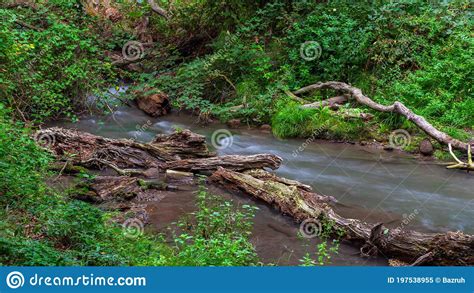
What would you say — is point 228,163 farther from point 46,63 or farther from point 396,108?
point 46,63

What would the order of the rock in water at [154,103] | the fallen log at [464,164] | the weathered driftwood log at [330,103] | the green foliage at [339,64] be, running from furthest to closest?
the rock in water at [154,103] < the weathered driftwood log at [330,103] < the green foliage at [339,64] < the fallen log at [464,164]

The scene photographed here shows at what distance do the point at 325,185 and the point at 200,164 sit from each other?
2.25 m

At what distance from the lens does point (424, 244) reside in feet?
22.5

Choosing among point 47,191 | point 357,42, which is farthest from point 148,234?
point 357,42

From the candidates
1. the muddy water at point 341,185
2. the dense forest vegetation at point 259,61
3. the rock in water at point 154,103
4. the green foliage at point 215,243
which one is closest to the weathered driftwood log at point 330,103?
the dense forest vegetation at point 259,61

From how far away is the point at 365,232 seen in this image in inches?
288

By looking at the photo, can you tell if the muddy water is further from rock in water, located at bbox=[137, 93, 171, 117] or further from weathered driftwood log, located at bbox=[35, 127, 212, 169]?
weathered driftwood log, located at bbox=[35, 127, 212, 169]

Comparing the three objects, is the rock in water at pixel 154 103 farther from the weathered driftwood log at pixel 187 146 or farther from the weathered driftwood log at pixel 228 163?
the weathered driftwood log at pixel 228 163

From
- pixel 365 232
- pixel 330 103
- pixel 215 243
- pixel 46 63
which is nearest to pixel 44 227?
pixel 215 243

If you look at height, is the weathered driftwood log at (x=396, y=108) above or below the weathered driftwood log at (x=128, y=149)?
above

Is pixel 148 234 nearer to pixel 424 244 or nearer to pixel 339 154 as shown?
pixel 424 244

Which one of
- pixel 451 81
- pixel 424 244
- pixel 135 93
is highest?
pixel 451 81

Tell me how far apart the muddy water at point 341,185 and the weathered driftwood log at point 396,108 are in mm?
591

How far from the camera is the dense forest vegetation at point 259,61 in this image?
12453 mm
